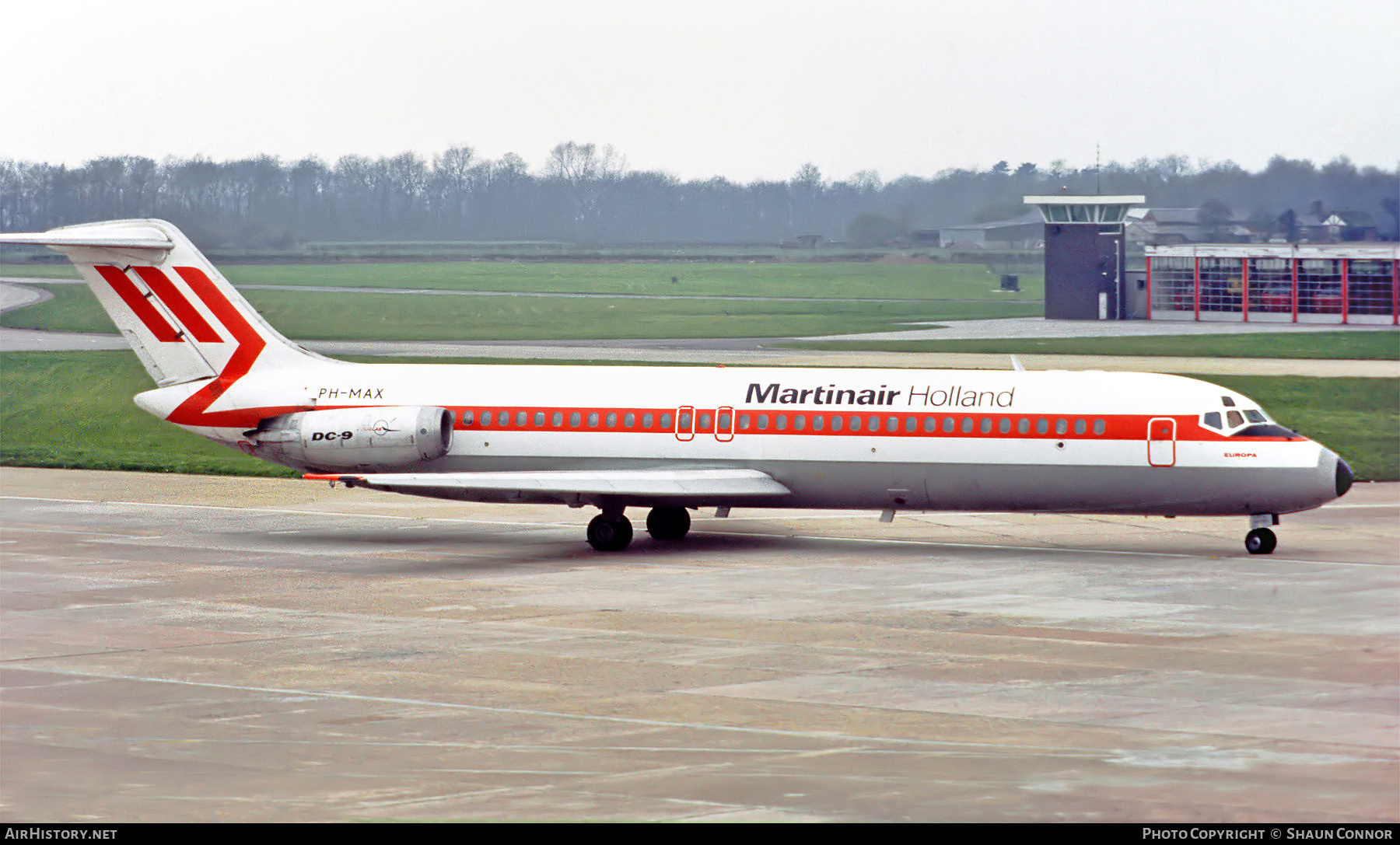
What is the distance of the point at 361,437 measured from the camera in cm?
3353

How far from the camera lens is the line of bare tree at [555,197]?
2480 inches

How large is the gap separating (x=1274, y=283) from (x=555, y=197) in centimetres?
4026

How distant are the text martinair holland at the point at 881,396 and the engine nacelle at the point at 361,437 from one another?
587 cm

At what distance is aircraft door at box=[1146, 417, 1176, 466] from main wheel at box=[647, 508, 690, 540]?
8.58 metres

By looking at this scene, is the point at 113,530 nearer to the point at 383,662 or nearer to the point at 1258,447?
the point at 383,662

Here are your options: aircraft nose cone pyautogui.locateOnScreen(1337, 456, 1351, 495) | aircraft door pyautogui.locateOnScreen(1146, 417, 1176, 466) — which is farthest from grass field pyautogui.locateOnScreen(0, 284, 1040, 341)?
aircraft nose cone pyautogui.locateOnScreen(1337, 456, 1351, 495)

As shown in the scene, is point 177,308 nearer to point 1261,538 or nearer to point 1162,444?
point 1162,444

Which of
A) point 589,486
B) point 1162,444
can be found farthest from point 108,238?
point 1162,444

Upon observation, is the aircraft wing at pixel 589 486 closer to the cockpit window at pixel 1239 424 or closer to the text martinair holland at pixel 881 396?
the text martinair holland at pixel 881 396

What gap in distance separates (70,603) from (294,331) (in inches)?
1637

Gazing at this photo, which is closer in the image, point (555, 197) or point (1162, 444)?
point (1162, 444)
